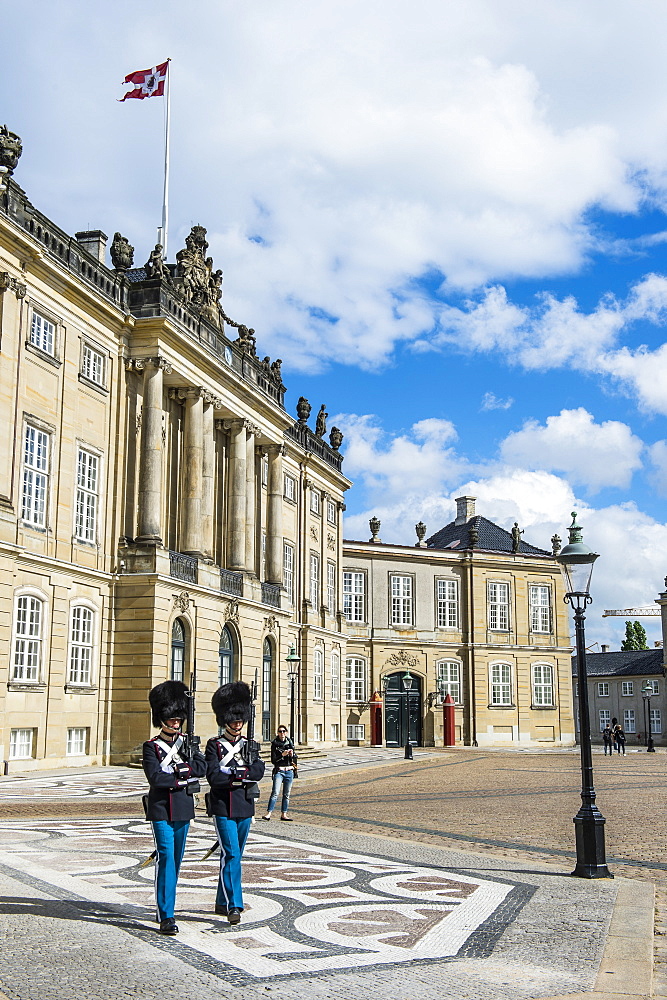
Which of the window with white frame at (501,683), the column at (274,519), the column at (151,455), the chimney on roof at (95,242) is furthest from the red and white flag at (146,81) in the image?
the window with white frame at (501,683)

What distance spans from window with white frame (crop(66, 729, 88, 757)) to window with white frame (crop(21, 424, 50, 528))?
6372 millimetres

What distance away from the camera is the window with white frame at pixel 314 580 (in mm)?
51250

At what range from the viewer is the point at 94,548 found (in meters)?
32.0

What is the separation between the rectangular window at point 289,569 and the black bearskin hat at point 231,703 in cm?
3894

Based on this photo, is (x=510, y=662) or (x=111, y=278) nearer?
(x=111, y=278)

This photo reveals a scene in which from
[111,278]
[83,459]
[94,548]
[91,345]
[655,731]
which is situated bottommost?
[655,731]

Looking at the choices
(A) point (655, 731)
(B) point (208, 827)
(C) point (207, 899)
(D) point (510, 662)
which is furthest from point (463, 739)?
(C) point (207, 899)

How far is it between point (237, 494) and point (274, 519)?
4810 mm

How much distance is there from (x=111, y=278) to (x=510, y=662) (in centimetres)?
3876

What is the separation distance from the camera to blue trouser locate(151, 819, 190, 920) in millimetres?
8016

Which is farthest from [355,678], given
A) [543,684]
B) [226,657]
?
[226,657]

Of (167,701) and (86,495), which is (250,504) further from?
(167,701)

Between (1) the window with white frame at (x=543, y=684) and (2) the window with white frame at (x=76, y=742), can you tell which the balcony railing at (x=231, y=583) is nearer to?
(2) the window with white frame at (x=76, y=742)

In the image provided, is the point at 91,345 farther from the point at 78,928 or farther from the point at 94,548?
the point at 78,928
